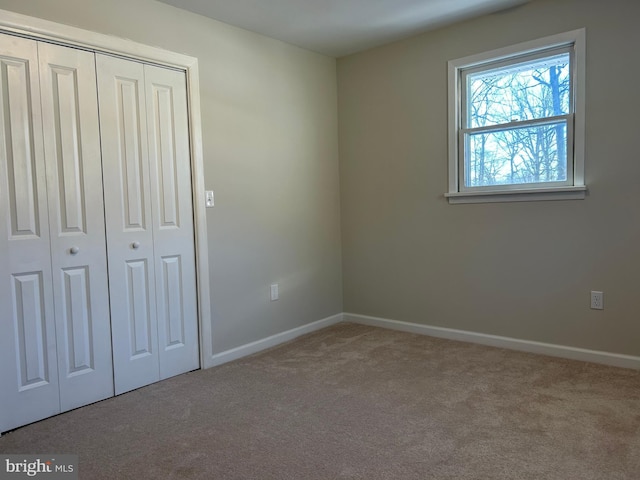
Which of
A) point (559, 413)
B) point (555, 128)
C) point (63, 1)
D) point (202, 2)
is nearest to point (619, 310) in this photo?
point (559, 413)

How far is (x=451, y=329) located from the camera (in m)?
3.56

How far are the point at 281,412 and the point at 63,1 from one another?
7.99 feet

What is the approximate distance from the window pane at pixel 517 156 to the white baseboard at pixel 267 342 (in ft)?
5.54

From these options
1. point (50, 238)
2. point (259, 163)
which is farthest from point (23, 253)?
point (259, 163)

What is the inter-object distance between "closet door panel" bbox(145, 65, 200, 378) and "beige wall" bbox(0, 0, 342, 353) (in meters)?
0.17

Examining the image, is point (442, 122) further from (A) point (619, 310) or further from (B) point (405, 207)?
(A) point (619, 310)

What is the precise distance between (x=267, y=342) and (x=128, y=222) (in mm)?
→ 1411

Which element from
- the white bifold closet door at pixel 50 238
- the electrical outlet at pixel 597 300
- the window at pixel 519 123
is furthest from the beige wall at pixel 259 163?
the electrical outlet at pixel 597 300

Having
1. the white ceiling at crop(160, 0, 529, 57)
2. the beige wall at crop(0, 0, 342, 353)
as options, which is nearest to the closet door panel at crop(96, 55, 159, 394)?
the beige wall at crop(0, 0, 342, 353)

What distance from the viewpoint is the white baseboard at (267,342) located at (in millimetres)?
3166

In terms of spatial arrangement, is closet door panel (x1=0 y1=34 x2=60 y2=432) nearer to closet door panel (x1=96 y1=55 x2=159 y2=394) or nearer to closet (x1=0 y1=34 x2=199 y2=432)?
closet (x1=0 y1=34 x2=199 y2=432)

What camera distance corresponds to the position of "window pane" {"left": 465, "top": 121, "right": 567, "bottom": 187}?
3.03 m

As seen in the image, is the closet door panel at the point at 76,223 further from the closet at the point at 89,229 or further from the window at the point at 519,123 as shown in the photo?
the window at the point at 519,123

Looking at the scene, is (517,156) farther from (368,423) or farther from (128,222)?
(128,222)
